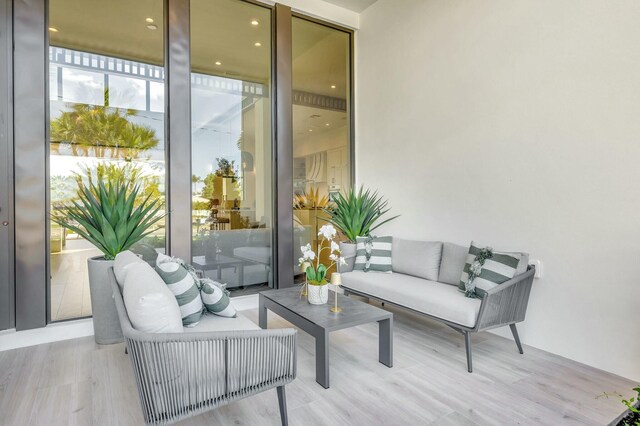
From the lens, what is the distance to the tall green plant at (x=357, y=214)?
4.37m

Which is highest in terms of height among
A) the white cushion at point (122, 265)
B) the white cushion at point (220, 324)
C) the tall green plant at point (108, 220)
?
the tall green plant at point (108, 220)

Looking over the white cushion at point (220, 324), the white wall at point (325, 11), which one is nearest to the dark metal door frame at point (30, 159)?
the white cushion at point (220, 324)

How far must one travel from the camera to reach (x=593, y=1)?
2.61 metres

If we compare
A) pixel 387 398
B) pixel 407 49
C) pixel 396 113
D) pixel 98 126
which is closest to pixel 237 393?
pixel 387 398

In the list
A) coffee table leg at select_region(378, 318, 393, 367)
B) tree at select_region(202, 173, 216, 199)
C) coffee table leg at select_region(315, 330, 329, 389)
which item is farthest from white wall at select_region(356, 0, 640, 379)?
tree at select_region(202, 173, 216, 199)

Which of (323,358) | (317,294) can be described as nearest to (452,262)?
(317,294)

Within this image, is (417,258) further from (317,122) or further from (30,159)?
(30,159)

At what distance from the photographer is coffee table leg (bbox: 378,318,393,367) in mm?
2609

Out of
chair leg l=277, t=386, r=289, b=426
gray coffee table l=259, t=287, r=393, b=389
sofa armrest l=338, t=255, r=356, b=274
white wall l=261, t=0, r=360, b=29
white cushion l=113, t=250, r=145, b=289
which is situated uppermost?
white wall l=261, t=0, r=360, b=29

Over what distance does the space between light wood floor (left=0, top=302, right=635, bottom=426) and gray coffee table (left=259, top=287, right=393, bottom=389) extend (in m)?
0.14

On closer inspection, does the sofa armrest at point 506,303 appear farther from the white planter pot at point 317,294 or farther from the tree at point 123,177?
the tree at point 123,177

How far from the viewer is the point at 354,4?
15.6 feet

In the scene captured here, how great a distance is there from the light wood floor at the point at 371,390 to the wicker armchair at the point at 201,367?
41 centimetres

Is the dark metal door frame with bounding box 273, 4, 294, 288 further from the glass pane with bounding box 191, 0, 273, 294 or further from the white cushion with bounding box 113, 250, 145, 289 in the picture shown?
the white cushion with bounding box 113, 250, 145, 289
